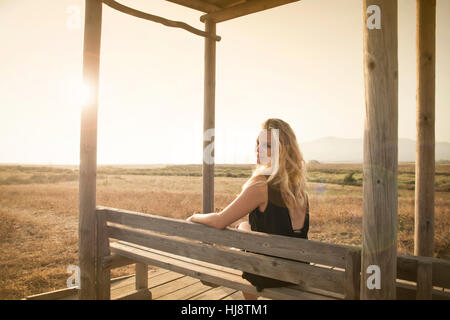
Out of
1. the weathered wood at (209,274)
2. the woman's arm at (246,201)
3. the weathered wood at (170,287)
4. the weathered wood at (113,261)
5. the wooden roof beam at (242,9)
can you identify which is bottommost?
the weathered wood at (170,287)

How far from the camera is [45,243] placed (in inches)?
357

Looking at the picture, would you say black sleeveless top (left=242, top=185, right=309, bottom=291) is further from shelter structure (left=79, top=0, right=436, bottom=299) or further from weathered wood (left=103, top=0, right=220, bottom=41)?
weathered wood (left=103, top=0, right=220, bottom=41)

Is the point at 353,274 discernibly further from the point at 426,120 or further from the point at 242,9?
the point at 242,9

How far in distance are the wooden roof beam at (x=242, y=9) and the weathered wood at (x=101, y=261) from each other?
9.38 feet

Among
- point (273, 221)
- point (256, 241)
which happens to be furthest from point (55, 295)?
point (273, 221)

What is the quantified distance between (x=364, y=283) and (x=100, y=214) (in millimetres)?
2501

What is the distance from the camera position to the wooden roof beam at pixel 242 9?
366 centimetres

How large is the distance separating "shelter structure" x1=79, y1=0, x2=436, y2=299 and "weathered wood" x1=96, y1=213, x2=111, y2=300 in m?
0.03

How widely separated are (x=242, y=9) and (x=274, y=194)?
106 inches

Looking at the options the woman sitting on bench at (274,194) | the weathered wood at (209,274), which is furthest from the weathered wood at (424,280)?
the woman sitting on bench at (274,194)

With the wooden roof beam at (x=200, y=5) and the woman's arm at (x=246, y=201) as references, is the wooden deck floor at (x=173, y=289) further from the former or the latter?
the wooden roof beam at (x=200, y=5)

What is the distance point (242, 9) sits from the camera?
3.89 metres

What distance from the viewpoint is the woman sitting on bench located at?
2234 millimetres

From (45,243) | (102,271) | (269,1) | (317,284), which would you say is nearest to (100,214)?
(102,271)
